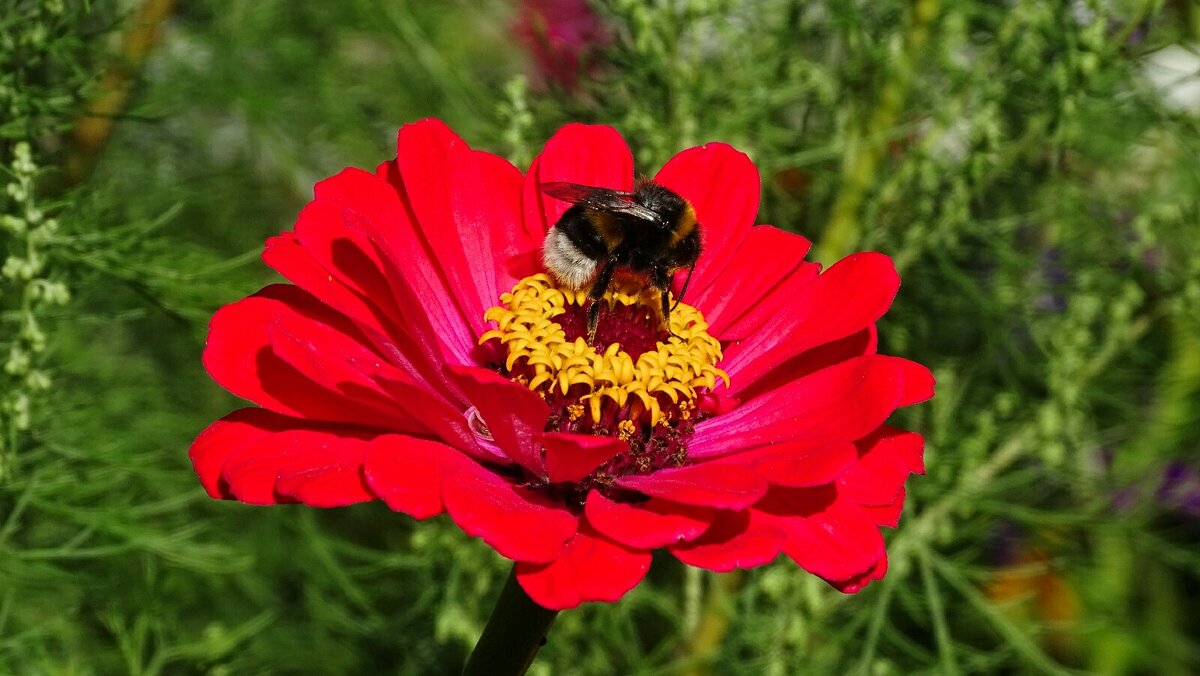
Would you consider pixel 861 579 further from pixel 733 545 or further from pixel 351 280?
pixel 351 280

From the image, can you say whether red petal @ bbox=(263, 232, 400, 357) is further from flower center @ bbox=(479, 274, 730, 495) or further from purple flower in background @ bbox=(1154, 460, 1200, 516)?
purple flower in background @ bbox=(1154, 460, 1200, 516)

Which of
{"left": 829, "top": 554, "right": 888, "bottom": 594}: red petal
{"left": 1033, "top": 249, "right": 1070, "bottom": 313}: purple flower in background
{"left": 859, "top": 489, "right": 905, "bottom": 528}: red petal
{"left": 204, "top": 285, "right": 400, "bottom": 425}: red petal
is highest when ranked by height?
{"left": 204, "top": 285, "right": 400, "bottom": 425}: red petal

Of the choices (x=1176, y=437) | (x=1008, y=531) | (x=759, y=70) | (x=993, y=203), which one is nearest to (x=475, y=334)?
(x=759, y=70)

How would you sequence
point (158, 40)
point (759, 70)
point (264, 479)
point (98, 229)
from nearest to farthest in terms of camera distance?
point (264, 479), point (98, 229), point (759, 70), point (158, 40)

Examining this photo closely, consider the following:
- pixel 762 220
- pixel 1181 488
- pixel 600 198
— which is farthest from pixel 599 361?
Result: pixel 1181 488

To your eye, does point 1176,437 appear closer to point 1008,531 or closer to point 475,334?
point 1008,531

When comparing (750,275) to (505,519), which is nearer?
(505,519)

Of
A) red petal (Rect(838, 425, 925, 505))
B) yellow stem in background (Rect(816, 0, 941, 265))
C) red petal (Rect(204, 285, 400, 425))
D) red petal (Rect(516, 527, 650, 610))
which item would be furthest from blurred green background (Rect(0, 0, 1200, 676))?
red petal (Rect(516, 527, 650, 610))

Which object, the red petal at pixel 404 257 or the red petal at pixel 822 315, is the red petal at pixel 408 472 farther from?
the red petal at pixel 822 315
